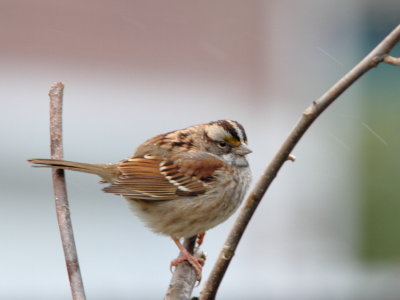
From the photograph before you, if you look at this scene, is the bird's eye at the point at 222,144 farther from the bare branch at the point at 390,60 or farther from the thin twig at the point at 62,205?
the bare branch at the point at 390,60

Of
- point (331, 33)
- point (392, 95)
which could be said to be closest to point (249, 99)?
point (331, 33)

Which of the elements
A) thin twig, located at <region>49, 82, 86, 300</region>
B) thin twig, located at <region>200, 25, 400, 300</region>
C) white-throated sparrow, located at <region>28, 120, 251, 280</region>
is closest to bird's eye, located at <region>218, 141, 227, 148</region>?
white-throated sparrow, located at <region>28, 120, 251, 280</region>

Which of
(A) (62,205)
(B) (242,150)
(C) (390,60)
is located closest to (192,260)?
(A) (62,205)

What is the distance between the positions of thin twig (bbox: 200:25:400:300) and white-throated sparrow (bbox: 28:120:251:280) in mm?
1267

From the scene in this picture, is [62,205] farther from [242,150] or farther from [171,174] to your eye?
[242,150]

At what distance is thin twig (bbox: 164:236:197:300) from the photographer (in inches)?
85.8

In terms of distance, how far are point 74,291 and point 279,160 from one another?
0.63 meters

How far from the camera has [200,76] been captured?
8703 mm

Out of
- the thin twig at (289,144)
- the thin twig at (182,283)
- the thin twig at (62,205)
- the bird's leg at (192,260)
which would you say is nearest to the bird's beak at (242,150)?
the bird's leg at (192,260)

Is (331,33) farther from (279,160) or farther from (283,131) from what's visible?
(279,160)

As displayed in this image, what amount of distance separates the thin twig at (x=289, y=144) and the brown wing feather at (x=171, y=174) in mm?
1406

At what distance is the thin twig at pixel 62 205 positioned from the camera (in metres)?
1.86

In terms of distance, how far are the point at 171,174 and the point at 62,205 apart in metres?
1.36

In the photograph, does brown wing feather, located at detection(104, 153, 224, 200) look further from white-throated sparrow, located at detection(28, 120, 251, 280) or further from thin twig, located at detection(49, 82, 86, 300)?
thin twig, located at detection(49, 82, 86, 300)
